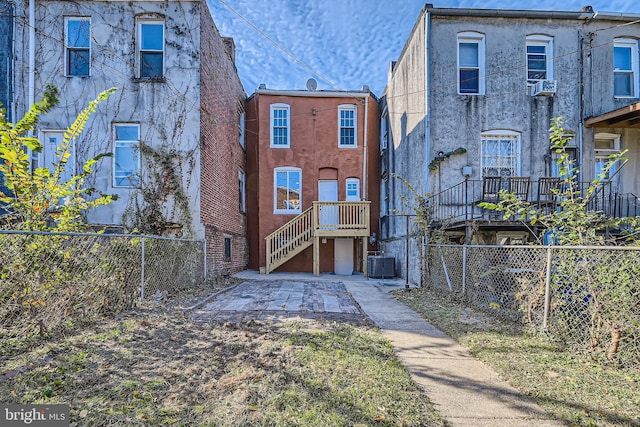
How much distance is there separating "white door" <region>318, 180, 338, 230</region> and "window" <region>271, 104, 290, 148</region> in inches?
95.9

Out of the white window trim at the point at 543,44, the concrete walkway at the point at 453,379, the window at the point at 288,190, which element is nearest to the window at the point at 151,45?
the window at the point at 288,190

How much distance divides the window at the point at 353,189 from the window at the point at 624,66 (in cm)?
881

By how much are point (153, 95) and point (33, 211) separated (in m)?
5.63

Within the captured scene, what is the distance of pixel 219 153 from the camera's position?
10.6 m

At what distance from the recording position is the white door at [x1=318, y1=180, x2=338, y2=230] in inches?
478

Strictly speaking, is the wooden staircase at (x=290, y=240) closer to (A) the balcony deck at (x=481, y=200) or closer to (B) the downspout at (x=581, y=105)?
(A) the balcony deck at (x=481, y=200)

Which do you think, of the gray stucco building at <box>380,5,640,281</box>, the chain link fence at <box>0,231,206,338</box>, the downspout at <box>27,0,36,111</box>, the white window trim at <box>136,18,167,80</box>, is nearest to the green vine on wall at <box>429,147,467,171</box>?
the gray stucco building at <box>380,5,640,281</box>

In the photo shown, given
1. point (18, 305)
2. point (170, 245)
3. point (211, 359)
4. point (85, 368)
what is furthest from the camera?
point (170, 245)

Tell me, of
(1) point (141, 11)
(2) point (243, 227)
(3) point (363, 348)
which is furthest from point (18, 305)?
(2) point (243, 227)

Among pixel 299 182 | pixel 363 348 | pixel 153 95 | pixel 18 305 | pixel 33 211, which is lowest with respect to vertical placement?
pixel 363 348

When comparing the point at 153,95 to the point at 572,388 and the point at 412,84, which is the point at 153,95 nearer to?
the point at 412,84

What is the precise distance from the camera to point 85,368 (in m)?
3.09

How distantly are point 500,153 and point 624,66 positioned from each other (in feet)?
15.4

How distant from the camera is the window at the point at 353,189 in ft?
46.2
